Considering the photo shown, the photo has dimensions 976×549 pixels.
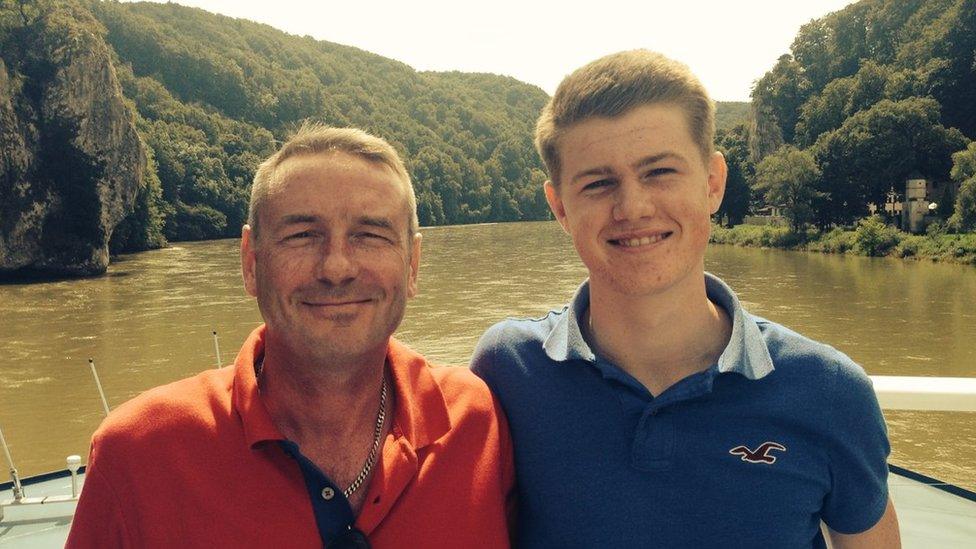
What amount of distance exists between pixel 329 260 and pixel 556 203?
0.62m

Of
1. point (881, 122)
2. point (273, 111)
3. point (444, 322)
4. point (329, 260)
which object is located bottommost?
point (444, 322)

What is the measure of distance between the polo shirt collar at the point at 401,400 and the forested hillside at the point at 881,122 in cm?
3901

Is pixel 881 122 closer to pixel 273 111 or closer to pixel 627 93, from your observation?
pixel 627 93

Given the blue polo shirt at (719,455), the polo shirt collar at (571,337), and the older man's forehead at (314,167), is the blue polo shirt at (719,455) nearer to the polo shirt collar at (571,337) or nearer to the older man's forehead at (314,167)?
the polo shirt collar at (571,337)

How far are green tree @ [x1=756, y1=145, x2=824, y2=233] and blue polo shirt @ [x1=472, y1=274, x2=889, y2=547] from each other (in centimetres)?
4722

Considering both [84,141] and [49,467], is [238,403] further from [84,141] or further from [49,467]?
[84,141]

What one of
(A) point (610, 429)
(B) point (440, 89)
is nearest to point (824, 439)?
(A) point (610, 429)

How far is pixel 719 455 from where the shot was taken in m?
1.67

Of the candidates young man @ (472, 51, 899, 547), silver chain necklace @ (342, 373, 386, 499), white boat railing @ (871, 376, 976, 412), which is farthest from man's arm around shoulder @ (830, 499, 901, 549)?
silver chain necklace @ (342, 373, 386, 499)

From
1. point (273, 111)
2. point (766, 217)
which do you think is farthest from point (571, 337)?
point (273, 111)

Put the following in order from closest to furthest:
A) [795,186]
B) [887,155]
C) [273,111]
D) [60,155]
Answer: [60,155] → [887,155] → [795,186] → [273,111]

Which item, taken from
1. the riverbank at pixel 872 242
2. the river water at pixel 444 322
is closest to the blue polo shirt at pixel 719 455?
the river water at pixel 444 322

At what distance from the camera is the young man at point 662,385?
1667 mm

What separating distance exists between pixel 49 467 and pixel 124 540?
39.6 ft
